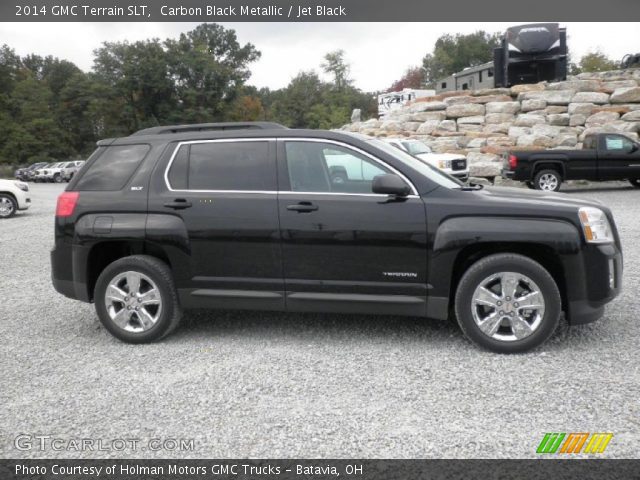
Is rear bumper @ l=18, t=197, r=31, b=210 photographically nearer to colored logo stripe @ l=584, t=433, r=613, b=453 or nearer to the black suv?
the black suv

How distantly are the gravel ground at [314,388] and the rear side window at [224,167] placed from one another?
1368mm

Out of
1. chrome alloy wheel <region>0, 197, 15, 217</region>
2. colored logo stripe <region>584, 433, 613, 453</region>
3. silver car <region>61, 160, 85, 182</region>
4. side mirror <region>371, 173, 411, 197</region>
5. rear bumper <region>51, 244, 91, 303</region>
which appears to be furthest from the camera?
silver car <region>61, 160, 85, 182</region>

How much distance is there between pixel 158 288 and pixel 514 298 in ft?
9.63

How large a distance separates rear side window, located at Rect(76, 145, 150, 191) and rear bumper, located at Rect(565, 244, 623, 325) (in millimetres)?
3739

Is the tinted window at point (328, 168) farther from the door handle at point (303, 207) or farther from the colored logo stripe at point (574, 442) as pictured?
the colored logo stripe at point (574, 442)

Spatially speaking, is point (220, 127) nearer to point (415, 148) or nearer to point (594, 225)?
point (594, 225)

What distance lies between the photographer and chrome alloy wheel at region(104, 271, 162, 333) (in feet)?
16.5

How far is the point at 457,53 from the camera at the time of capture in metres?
98.3

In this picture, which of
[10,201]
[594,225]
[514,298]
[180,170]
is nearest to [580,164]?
[594,225]

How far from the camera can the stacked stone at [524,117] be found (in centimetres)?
2222

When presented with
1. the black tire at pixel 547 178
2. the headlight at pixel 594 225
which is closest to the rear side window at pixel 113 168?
the headlight at pixel 594 225

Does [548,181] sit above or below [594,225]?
above

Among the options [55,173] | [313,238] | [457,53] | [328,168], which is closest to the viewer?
[313,238]

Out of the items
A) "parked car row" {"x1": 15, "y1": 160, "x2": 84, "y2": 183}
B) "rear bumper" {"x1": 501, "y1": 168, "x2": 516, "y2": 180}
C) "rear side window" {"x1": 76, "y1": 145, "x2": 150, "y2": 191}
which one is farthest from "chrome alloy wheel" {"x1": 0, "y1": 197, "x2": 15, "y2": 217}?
"parked car row" {"x1": 15, "y1": 160, "x2": 84, "y2": 183}
